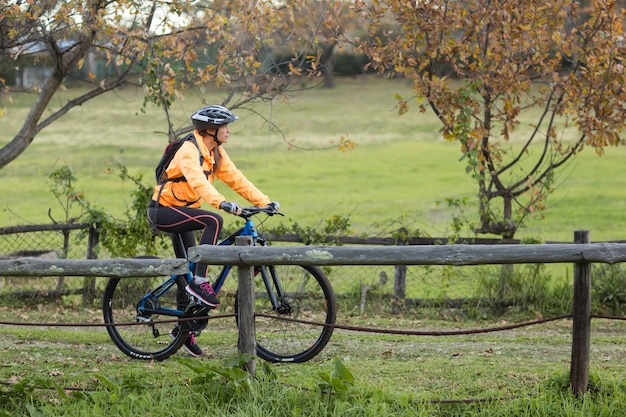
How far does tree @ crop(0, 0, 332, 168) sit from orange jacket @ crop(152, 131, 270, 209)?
2847mm

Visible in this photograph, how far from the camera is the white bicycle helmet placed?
23.0 feet

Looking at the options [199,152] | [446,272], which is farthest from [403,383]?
[446,272]

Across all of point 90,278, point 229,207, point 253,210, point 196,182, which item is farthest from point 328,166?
point 229,207

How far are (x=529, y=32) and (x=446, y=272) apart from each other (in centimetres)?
304

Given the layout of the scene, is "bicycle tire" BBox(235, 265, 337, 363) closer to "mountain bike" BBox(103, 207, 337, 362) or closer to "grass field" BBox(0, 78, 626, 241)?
"mountain bike" BBox(103, 207, 337, 362)

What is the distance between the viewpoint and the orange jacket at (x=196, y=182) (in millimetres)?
6777

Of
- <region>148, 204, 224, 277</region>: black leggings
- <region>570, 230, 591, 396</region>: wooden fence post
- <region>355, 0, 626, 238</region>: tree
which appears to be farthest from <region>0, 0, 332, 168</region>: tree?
<region>570, 230, 591, 396</region>: wooden fence post

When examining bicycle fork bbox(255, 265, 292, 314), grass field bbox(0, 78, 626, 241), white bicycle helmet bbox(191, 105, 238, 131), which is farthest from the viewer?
grass field bbox(0, 78, 626, 241)

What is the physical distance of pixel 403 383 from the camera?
6.55 m

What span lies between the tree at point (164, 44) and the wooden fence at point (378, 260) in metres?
3.91

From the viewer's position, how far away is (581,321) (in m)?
5.92

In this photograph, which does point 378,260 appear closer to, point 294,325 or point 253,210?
point 253,210

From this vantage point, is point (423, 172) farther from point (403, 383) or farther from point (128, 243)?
point (403, 383)

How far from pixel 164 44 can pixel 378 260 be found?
5.45 m
